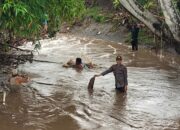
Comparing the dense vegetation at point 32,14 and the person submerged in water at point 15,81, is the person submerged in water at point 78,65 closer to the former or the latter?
the dense vegetation at point 32,14

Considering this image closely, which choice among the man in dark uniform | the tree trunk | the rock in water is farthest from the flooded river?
the tree trunk

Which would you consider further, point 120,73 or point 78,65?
point 78,65

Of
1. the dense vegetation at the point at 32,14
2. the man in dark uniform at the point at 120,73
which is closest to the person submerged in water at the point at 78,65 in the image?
the dense vegetation at the point at 32,14

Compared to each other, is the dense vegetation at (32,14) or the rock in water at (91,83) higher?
the dense vegetation at (32,14)

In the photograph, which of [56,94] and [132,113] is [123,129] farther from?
[56,94]

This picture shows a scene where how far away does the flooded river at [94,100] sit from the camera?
33.4 feet

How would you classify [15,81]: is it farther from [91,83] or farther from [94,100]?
[94,100]

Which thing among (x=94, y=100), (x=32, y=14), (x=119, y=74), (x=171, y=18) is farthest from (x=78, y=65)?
(x=171, y=18)

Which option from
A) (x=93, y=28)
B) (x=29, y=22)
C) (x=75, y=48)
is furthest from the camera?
(x=93, y=28)

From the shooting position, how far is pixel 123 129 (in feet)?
32.2

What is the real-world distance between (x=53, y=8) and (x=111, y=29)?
18898 mm

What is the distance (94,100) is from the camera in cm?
1246

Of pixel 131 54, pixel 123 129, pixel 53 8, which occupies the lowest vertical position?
pixel 123 129

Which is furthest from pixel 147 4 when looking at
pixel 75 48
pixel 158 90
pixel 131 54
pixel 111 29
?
pixel 158 90
